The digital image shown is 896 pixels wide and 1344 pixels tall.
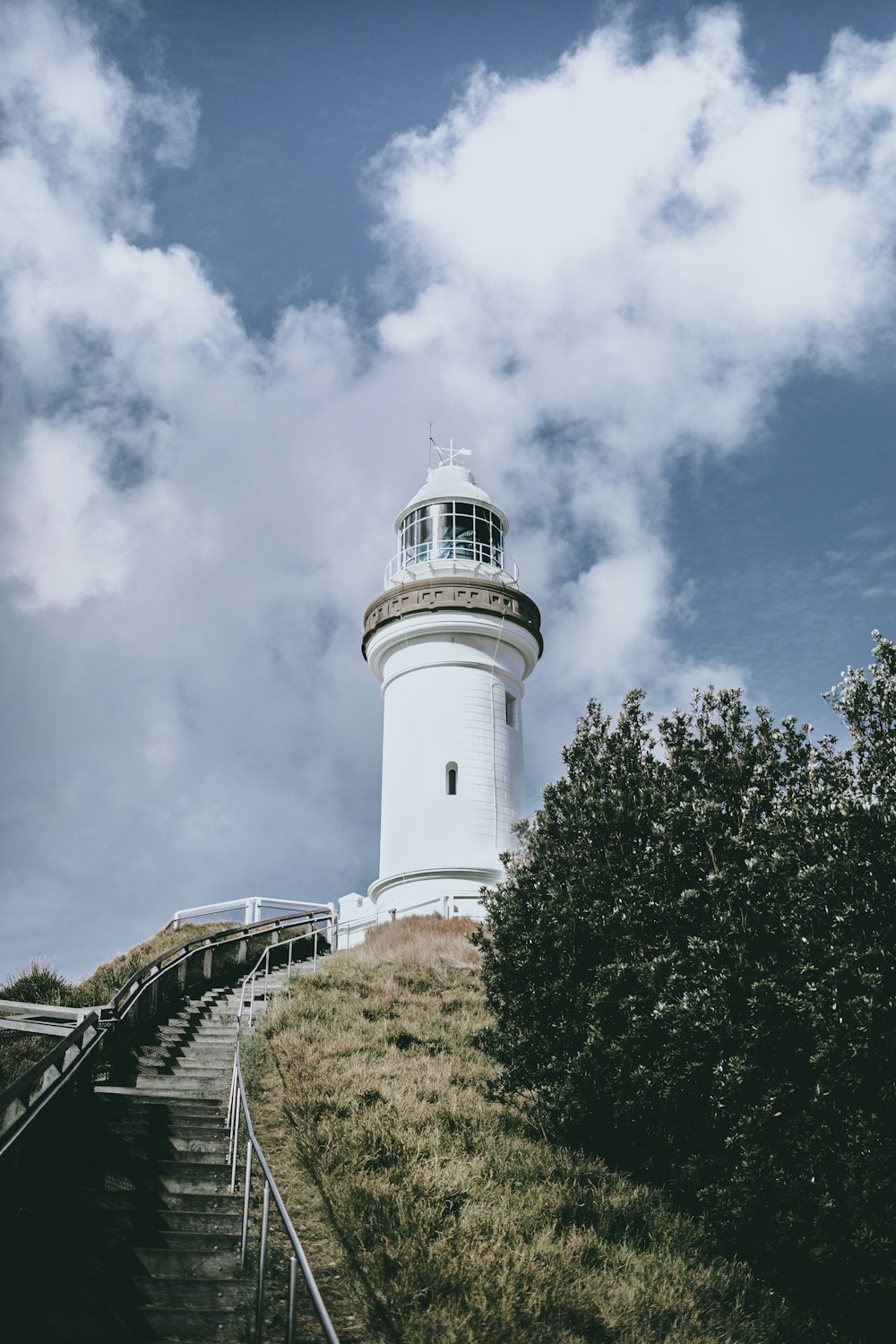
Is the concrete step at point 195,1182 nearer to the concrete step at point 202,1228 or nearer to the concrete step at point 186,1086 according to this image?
the concrete step at point 202,1228

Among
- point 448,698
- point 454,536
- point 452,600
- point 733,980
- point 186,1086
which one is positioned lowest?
point 186,1086

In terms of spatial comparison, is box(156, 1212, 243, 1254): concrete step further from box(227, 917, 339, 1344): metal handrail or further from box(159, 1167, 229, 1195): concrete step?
box(159, 1167, 229, 1195): concrete step

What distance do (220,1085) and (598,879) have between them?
5.83 metres

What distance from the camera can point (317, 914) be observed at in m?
28.1

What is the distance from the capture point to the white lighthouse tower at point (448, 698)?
27.5 metres

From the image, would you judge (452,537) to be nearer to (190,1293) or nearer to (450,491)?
(450,491)

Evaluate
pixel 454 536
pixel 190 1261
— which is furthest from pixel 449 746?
pixel 190 1261

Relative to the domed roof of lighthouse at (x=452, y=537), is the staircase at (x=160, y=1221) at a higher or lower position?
lower

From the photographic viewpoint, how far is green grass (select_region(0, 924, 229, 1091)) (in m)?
14.5

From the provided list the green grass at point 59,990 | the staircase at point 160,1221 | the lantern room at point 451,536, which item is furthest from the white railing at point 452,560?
the staircase at point 160,1221

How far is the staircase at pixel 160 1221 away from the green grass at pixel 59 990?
1.49m

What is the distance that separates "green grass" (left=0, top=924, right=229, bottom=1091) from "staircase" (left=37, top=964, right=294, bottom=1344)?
1.49 meters

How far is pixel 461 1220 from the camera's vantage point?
31.9 ft

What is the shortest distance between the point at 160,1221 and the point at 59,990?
1174 centimetres
